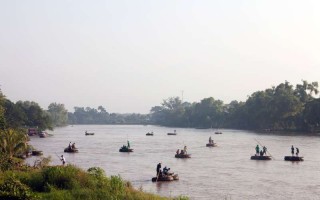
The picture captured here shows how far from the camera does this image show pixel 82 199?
2008 centimetres

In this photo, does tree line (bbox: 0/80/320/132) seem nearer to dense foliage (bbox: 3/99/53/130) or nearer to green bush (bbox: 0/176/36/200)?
dense foliage (bbox: 3/99/53/130)

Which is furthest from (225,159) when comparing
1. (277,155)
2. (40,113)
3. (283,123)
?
(283,123)

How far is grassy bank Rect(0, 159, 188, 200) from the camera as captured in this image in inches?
783

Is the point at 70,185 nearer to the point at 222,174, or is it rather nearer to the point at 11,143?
the point at 11,143

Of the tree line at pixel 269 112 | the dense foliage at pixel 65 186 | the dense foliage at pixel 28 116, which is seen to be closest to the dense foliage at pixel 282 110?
the tree line at pixel 269 112

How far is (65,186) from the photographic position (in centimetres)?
2200

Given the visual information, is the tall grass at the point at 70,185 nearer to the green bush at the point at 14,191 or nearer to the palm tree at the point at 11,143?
the green bush at the point at 14,191

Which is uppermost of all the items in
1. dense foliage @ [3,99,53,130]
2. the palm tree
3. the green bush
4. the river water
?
dense foliage @ [3,99,53,130]

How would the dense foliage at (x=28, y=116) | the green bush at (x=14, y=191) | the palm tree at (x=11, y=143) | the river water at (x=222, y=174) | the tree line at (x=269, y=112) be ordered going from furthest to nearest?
the tree line at (x=269, y=112) < the dense foliage at (x=28, y=116) < the palm tree at (x=11, y=143) < the river water at (x=222, y=174) < the green bush at (x=14, y=191)

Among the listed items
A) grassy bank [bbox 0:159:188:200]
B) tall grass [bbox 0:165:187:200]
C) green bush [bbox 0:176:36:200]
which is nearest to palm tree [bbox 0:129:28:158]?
grassy bank [bbox 0:159:188:200]

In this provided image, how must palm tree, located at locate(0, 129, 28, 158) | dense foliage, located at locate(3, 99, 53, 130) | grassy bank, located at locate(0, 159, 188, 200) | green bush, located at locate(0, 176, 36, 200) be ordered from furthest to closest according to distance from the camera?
dense foliage, located at locate(3, 99, 53, 130) → palm tree, located at locate(0, 129, 28, 158) → grassy bank, located at locate(0, 159, 188, 200) → green bush, located at locate(0, 176, 36, 200)

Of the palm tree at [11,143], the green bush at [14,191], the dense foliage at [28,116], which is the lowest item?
the green bush at [14,191]

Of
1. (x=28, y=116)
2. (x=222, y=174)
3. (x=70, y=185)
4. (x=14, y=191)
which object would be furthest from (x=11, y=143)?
(x=28, y=116)

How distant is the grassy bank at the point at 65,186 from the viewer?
19.9 meters
